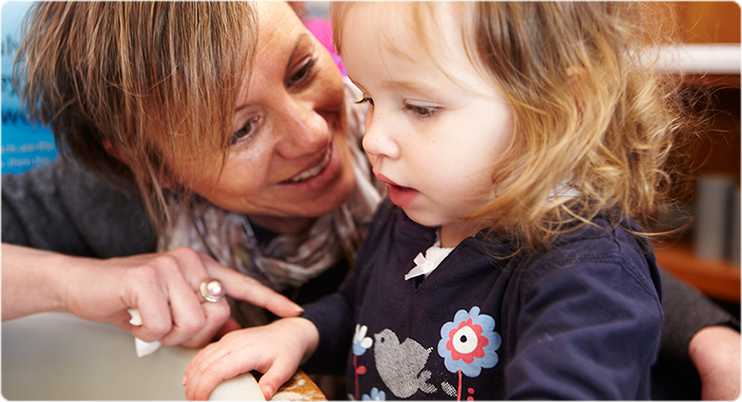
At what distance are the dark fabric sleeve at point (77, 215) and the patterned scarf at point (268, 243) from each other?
0.07 meters

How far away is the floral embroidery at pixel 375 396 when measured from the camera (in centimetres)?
66

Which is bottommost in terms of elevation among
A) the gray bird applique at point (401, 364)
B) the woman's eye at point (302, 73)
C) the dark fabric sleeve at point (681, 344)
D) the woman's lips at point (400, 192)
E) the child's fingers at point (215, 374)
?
the dark fabric sleeve at point (681, 344)

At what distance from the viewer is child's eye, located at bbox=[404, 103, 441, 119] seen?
55cm

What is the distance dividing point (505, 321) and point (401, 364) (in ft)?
0.36

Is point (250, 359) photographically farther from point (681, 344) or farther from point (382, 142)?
point (681, 344)

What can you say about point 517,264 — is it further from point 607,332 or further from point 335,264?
point 335,264

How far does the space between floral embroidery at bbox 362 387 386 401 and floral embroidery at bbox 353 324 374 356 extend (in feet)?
0.12

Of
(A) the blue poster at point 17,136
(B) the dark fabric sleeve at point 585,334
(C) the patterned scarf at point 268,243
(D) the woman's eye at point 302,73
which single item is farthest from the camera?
(A) the blue poster at point 17,136

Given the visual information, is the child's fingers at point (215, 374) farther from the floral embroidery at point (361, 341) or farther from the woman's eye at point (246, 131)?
the woman's eye at point (246, 131)

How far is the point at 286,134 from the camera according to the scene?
771 mm

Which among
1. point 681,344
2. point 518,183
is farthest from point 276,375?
point 681,344

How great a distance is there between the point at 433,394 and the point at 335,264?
→ 15.0 inches

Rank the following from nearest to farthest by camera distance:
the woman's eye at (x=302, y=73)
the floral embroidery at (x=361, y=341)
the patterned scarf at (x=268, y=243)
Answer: the floral embroidery at (x=361, y=341)
the woman's eye at (x=302, y=73)
the patterned scarf at (x=268, y=243)

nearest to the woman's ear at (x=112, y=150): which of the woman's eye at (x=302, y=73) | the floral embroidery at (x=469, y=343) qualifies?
the woman's eye at (x=302, y=73)
